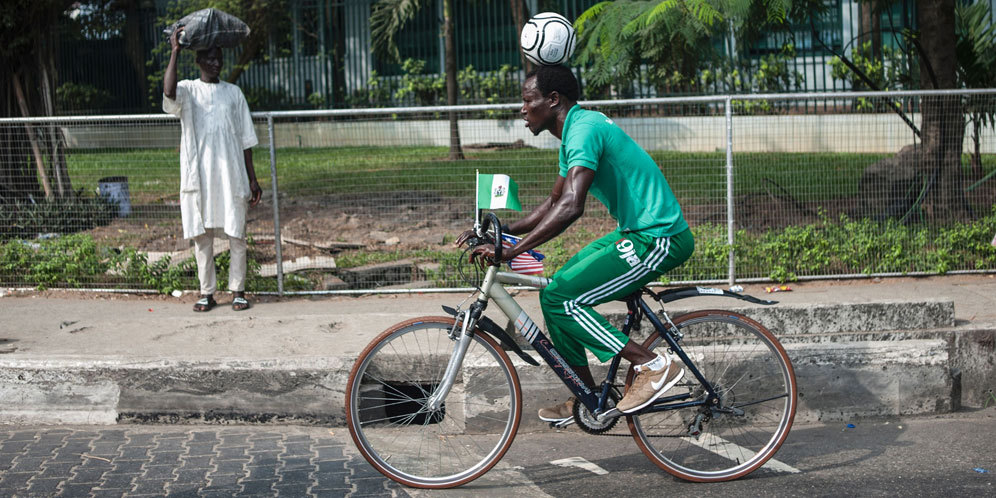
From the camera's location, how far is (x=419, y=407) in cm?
467

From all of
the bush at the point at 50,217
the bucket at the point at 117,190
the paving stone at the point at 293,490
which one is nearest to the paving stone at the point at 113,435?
the paving stone at the point at 293,490

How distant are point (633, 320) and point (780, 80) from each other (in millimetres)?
12159

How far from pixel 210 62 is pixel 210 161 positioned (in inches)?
29.2

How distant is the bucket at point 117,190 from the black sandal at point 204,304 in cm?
236

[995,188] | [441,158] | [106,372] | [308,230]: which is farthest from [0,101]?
[995,188]

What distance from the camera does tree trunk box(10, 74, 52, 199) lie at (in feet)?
31.3

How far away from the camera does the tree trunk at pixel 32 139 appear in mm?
9555

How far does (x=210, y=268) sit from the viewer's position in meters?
7.39

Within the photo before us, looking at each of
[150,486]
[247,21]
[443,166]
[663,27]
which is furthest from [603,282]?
[247,21]

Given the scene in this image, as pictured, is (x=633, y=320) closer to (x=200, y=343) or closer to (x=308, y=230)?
(x=200, y=343)

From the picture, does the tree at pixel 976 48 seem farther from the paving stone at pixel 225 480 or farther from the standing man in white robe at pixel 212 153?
the paving stone at pixel 225 480

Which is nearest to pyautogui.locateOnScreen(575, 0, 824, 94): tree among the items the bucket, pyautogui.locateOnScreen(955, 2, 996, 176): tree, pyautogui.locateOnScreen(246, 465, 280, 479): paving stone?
pyautogui.locateOnScreen(955, 2, 996, 176): tree

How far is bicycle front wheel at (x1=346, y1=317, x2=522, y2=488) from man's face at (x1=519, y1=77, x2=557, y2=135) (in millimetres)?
1007

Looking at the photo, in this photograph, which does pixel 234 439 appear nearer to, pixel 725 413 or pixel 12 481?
pixel 12 481
